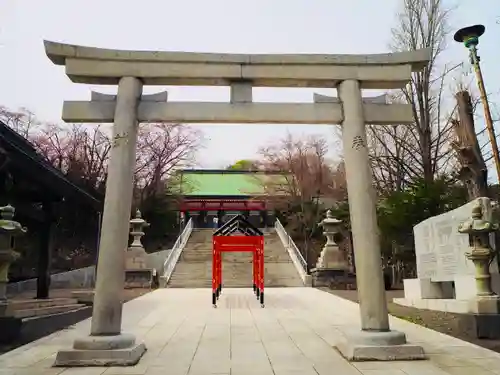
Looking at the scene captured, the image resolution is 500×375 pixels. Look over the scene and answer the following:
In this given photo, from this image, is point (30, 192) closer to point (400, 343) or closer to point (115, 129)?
point (115, 129)

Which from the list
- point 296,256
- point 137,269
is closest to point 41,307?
point 137,269

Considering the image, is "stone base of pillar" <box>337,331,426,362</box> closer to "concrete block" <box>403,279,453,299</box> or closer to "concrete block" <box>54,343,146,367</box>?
"concrete block" <box>54,343,146,367</box>

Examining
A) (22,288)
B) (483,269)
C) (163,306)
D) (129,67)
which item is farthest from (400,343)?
(22,288)

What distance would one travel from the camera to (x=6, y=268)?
7848 millimetres

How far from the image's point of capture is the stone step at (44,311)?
9.20 metres

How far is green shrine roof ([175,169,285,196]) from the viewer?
33484mm

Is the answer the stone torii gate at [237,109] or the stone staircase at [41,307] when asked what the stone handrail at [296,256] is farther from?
the stone torii gate at [237,109]

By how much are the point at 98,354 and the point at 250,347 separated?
2316 millimetres

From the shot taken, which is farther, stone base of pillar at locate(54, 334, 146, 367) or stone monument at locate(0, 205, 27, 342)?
stone monument at locate(0, 205, 27, 342)

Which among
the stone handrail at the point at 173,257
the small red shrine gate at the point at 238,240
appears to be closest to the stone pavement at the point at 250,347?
the small red shrine gate at the point at 238,240

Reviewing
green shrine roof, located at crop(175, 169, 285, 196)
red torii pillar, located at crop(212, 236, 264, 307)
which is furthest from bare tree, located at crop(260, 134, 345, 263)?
red torii pillar, located at crop(212, 236, 264, 307)

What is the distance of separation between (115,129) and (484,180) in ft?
35.5

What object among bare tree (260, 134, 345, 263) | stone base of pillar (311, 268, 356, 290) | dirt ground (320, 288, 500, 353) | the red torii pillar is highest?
bare tree (260, 134, 345, 263)

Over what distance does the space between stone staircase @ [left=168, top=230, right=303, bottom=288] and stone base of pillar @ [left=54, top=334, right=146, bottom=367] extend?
15459 millimetres
